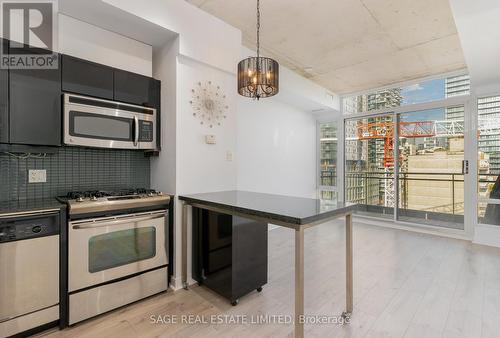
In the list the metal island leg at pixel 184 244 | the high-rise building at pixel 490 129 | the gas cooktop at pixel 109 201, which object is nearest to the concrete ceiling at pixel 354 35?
the high-rise building at pixel 490 129

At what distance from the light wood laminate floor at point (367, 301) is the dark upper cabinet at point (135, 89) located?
1.90 metres

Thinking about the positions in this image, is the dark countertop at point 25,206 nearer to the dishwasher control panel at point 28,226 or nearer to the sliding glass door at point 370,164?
the dishwasher control panel at point 28,226

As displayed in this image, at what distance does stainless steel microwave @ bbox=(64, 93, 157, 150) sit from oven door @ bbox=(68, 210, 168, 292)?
71cm

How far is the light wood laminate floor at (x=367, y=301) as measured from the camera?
185 centimetres

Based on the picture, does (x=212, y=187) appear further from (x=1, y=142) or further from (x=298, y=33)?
(x=298, y=33)

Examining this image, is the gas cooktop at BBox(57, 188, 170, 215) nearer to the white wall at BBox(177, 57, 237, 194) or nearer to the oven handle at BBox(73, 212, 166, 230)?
the oven handle at BBox(73, 212, 166, 230)

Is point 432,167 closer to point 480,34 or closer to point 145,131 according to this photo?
point 480,34

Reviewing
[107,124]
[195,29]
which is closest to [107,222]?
[107,124]

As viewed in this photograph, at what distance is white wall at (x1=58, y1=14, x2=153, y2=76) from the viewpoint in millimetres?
2170

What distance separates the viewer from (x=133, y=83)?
97.5 inches

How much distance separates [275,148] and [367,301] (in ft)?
9.90

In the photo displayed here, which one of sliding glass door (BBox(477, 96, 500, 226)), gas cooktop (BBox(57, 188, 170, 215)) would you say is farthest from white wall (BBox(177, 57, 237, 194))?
sliding glass door (BBox(477, 96, 500, 226))

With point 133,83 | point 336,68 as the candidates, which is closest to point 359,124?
point 336,68

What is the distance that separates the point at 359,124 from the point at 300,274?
4.89 m
